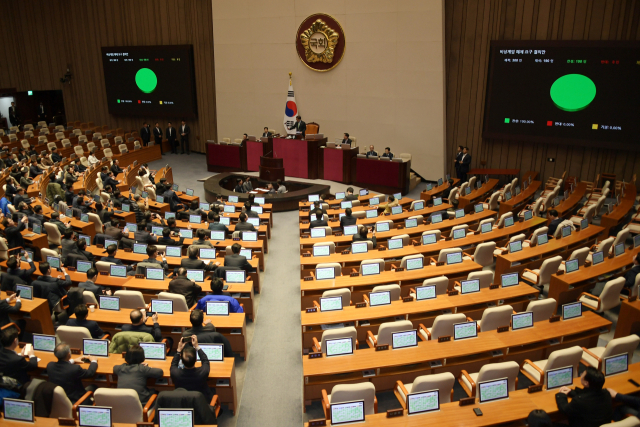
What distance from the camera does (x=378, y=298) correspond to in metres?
5.89

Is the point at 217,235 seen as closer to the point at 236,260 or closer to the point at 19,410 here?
the point at 236,260

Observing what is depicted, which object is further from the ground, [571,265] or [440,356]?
[571,265]

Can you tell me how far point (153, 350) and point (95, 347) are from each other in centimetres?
62

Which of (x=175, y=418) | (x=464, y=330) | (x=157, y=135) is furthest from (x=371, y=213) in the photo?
(x=157, y=135)

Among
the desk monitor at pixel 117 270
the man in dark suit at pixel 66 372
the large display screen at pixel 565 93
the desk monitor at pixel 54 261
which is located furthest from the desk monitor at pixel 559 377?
the large display screen at pixel 565 93

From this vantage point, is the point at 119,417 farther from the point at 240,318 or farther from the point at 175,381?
the point at 240,318

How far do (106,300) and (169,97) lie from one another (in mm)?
14300

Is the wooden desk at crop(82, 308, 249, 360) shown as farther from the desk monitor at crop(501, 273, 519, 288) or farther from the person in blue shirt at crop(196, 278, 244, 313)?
the desk monitor at crop(501, 273, 519, 288)

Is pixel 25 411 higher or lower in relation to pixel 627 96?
lower

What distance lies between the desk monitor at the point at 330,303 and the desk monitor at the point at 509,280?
7.87 ft

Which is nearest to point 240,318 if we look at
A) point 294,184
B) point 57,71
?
point 294,184

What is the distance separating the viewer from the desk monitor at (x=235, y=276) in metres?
6.55

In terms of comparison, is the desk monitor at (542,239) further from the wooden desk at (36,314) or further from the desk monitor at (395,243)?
the wooden desk at (36,314)

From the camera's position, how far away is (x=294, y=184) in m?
14.0
